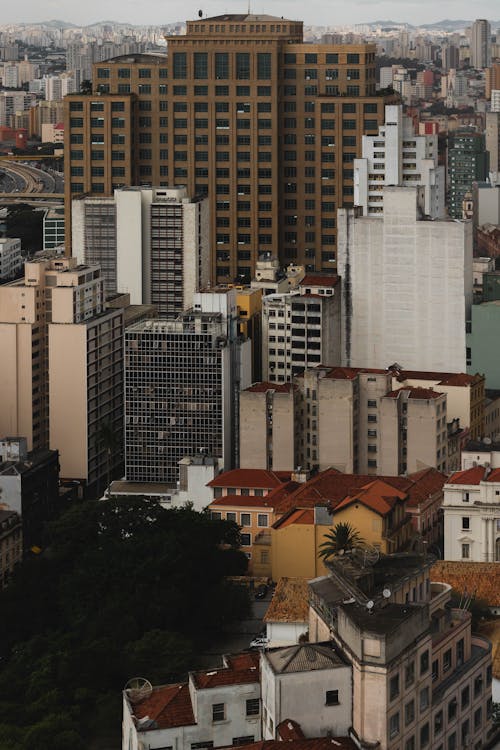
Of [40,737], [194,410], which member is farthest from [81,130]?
[40,737]

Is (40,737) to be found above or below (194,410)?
below

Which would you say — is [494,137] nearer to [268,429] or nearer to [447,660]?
[268,429]

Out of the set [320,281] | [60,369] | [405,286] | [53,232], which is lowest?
[60,369]

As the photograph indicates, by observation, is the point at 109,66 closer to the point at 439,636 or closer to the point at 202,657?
the point at 202,657

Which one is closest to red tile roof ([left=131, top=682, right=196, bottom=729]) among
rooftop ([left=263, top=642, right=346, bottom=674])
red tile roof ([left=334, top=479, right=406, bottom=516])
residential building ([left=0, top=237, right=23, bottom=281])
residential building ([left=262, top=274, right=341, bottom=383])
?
rooftop ([left=263, top=642, right=346, bottom=674])

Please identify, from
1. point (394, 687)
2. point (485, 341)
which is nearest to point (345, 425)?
point (485, 341)
